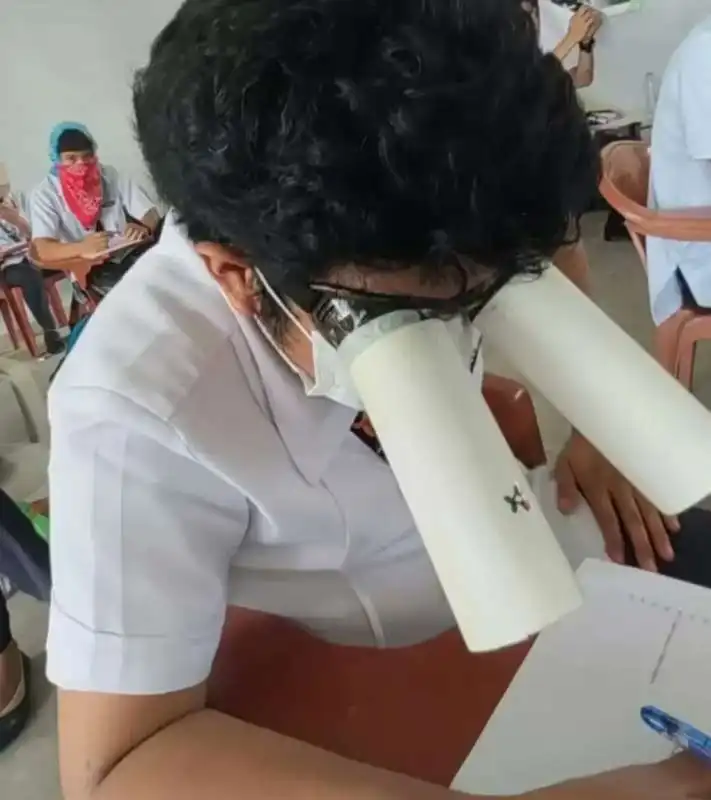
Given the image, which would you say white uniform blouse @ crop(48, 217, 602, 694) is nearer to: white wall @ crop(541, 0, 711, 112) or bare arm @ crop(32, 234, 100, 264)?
bare arm @ crop(32, 234, 100, 264)

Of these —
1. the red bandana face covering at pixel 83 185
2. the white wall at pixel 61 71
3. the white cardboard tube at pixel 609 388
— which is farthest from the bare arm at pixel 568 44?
the white cardboard tube at pixel 609 388

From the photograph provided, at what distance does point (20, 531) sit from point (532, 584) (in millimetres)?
1214

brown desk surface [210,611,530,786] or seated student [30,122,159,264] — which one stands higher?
seated student [30,122,159,264]

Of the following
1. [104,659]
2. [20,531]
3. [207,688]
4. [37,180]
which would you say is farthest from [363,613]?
[37,180]

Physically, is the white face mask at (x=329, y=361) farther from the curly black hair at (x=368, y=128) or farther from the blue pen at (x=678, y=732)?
the blue pen at (x=678, y=732)

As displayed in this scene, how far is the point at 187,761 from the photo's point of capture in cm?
63

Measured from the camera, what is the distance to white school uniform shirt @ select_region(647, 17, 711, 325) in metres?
1.95

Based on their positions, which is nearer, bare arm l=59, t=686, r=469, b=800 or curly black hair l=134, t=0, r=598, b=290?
curly black hair l=134, t=0, r=598, b=290

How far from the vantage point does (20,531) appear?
1557mm

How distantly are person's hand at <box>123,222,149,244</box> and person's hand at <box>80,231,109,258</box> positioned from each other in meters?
0.05

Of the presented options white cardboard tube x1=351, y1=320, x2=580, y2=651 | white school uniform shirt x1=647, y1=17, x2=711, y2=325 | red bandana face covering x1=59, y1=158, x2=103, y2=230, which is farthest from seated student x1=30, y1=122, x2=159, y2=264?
white cardboard tube x1=351, y1=320, x2=580, y2=651

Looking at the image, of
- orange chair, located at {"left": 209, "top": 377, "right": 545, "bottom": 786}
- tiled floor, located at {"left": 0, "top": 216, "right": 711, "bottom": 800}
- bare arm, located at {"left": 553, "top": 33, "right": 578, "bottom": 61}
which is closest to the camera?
orange chair, located at {"left": 209, "top": 377, "right": 545, "bottom": 786}

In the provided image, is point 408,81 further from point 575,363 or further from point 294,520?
point 294,520

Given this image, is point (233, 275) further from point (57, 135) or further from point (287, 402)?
point (57, 135)
